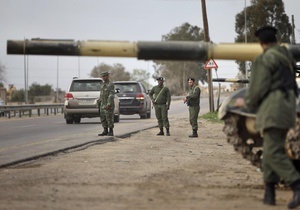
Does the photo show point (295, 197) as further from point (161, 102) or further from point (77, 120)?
point (77, 120)

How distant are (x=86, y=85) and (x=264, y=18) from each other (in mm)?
52027

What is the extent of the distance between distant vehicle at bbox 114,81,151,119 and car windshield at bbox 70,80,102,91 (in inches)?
204

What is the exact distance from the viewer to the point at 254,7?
252 ft

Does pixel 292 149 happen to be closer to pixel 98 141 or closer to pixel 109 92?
pixel 98 141

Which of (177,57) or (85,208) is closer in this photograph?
(85,208)

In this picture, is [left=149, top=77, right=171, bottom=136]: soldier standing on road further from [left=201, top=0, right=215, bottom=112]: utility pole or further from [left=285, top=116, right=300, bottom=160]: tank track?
[left=201, top=0, right=215, bottom=112]: utility pole

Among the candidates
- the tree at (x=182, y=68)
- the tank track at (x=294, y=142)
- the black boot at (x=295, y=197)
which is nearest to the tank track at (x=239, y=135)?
the tank track at (x=294, y=142)

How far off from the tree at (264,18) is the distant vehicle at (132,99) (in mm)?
43703

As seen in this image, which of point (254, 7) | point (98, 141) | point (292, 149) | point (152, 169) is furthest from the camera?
point (254, 7)

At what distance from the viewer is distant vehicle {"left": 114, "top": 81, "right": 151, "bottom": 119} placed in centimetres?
3288

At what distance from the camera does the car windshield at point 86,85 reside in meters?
27.7

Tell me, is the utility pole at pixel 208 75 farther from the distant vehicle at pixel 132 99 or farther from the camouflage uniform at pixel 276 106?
the camouflage uniform at pixel 276 106

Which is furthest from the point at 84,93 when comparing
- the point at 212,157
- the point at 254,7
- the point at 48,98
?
the point at 48,98

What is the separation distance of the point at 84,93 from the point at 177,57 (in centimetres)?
1954
